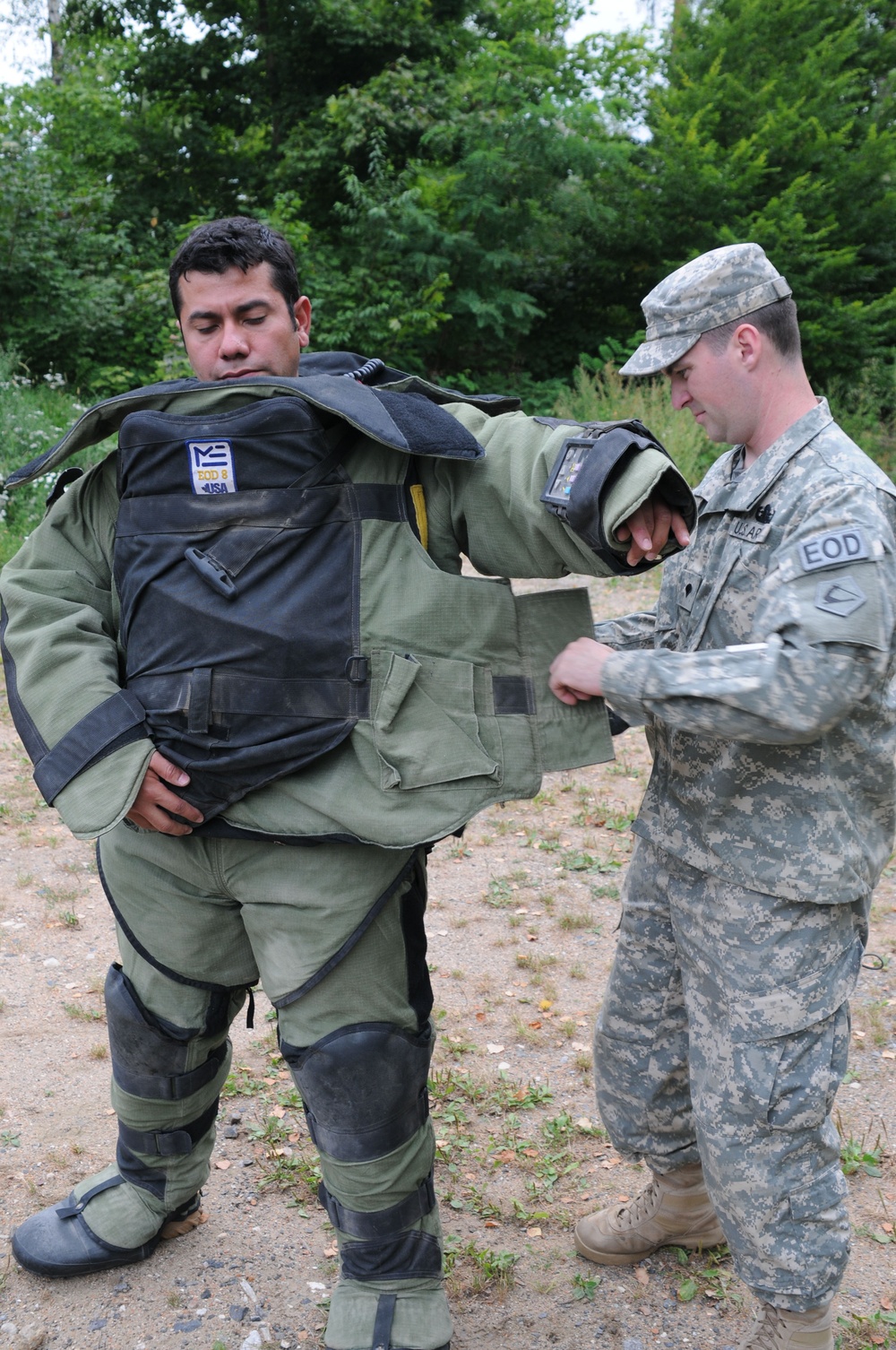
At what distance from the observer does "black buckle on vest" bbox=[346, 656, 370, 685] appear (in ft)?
6.27

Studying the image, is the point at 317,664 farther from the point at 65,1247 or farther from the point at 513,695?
the point at 65,1247

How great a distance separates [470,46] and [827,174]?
471cm

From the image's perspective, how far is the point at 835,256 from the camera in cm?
1205

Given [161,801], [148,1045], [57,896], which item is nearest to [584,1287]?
[148,1045]

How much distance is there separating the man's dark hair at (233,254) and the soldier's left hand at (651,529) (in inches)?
32.5

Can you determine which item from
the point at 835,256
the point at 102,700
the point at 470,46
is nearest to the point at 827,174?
the point at 835,256

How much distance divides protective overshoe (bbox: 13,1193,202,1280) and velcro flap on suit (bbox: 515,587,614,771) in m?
1.53

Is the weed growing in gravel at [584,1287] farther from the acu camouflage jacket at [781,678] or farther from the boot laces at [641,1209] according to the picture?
the acu camouflage jacket at [781,678]

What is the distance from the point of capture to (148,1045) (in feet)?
7.39

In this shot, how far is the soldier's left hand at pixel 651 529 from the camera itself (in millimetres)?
1798

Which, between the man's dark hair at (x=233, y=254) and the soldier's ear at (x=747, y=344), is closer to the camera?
the soldier's ear at (x=747, y=344)

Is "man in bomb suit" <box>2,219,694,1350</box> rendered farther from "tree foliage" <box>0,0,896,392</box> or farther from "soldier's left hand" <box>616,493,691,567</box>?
"tree foliage" <box>0,0,896,392</box>

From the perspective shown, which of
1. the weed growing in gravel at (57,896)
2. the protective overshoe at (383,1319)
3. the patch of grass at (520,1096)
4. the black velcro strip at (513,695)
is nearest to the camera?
the black velcro strip at (513,695)

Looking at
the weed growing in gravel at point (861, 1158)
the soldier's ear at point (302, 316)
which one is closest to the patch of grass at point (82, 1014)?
the weed growing in gravel at point (861, 1158)
